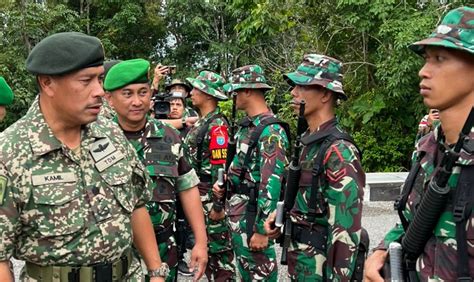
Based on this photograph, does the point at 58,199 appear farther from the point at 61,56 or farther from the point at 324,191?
the point at 324,191

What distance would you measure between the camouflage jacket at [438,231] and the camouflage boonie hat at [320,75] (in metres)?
1.15

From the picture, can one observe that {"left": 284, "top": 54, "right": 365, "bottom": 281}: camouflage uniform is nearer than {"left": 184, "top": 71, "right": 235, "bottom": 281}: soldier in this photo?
Yes

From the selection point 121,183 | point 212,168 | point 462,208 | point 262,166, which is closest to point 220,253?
point 212,168

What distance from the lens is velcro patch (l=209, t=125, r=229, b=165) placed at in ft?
16.7

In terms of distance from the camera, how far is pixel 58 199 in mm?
2223

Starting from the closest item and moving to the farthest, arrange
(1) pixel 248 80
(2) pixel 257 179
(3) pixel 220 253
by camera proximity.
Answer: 1. (2) pixel 257 179
2. (1) pixel 248 80
3. (3) pixel 220 253

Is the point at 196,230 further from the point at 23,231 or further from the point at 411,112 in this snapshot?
the point at 411,112

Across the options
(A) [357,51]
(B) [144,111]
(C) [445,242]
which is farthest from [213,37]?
(C) [445,242]

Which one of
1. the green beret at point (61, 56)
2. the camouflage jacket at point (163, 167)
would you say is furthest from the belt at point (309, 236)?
the green beret at point (61, 56)

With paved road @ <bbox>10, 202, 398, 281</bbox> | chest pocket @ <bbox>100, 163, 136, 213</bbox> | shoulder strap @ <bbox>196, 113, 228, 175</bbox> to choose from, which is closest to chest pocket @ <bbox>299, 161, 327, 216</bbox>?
chest pocket @ <bbox>100, 163, 136, 213</bbox>

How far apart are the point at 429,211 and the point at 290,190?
135cm

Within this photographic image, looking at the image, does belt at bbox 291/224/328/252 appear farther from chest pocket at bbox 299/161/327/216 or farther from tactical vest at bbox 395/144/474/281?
tactical vest at bbox 395/144/474/281

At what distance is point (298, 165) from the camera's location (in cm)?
322

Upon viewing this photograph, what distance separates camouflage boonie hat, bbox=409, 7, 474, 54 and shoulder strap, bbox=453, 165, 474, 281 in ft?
1.48
